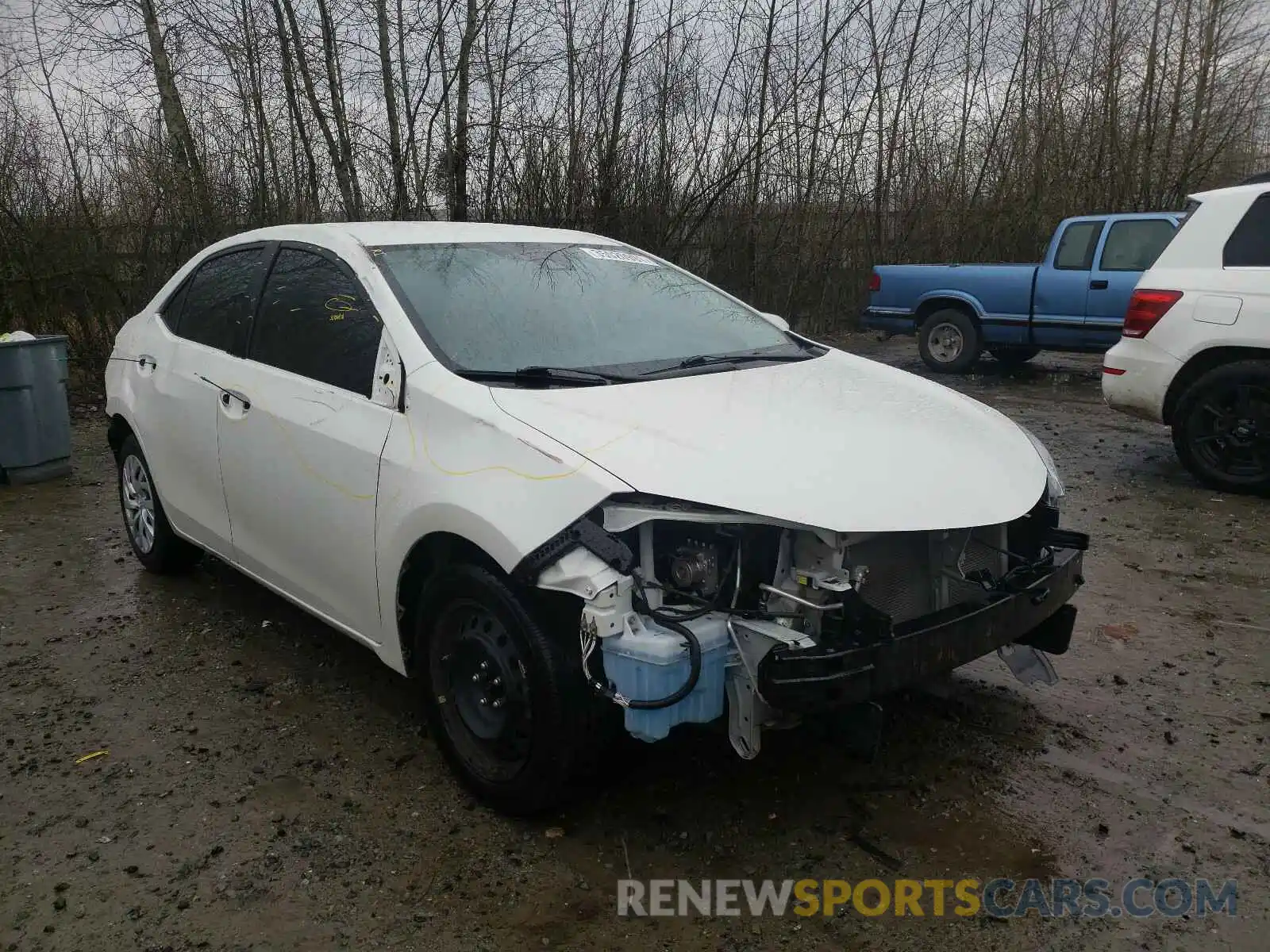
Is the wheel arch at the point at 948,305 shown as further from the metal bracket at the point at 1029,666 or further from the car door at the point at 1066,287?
the metal bracket at the point at 1029,666

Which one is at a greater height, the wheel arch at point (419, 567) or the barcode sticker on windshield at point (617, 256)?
the barcode sticker on windshield at point (617, 256)

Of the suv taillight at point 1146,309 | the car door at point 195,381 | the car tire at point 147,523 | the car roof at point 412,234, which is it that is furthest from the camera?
the suv taillight at point 1146,309

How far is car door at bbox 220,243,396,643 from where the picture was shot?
3.31 metres

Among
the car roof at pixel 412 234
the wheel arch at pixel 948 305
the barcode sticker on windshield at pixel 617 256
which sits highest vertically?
the car roof at pixel 412 234

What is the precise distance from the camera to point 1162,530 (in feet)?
18.9

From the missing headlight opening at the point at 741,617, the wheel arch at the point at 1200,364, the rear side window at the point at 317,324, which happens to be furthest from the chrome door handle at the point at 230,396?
the wheel arch at the point at 1200,364

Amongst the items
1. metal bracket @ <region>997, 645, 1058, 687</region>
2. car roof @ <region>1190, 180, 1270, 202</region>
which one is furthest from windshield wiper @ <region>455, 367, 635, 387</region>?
car roof @ <region>1190, 180, 1270, 202</region>

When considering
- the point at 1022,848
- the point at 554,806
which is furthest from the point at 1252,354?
the point at 554,806

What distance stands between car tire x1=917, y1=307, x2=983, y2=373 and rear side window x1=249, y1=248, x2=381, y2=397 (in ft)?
30.8

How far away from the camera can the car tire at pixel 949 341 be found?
38.5 ft

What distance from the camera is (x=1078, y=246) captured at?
434 inches

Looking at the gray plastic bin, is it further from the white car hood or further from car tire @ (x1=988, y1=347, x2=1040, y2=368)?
car tire @ (x1=988, y1=347, x2=1040, y2=368)

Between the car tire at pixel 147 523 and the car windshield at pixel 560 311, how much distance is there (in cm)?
212

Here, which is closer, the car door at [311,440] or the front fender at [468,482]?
the front fender at [468,482]
